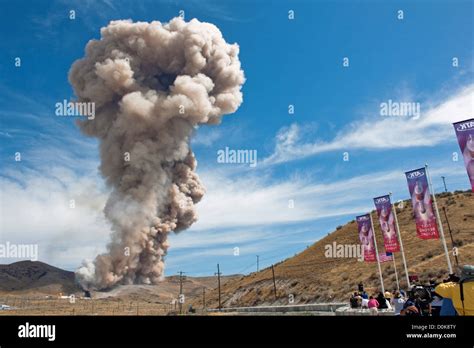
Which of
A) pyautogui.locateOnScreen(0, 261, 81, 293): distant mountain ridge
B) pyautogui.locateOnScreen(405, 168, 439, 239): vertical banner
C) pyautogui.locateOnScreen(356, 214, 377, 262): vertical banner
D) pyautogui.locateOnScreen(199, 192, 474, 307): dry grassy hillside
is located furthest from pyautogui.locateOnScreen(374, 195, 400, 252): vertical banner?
pyautogui.locateOnScreen(0, 261, 81, 293): distant mountain ridge

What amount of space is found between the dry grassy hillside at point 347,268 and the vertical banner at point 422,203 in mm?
20960

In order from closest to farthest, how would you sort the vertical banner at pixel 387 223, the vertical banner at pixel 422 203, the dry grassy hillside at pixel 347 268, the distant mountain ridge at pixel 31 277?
the vertical banner at pixel 422 203, the vertical banner at pixel 387 223, the dry grassy hillside at pixel 347 268, the distant mountain ridge at pixel 31 277

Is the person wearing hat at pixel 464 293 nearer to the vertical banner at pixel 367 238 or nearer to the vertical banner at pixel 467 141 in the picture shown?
the vertical banner at pixel 467 141

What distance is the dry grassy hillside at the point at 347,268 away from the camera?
45219 millimetres

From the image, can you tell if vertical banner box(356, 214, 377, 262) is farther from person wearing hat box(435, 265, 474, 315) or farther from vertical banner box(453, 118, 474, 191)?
person wearing hat box(435, 265, 474, 315)

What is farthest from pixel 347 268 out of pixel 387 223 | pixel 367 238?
pixel 387 223

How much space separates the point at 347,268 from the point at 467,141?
1683 inches

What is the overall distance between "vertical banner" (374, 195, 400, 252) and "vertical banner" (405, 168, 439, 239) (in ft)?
10.3

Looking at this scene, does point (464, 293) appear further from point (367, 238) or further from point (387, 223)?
point (367, 238)

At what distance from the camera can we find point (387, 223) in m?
24.8

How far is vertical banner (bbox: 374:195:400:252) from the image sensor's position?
24422mm

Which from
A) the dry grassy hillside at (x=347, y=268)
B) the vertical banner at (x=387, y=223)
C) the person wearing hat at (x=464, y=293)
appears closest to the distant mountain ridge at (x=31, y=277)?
the dry grassy hillside at (x=347, y=268)
